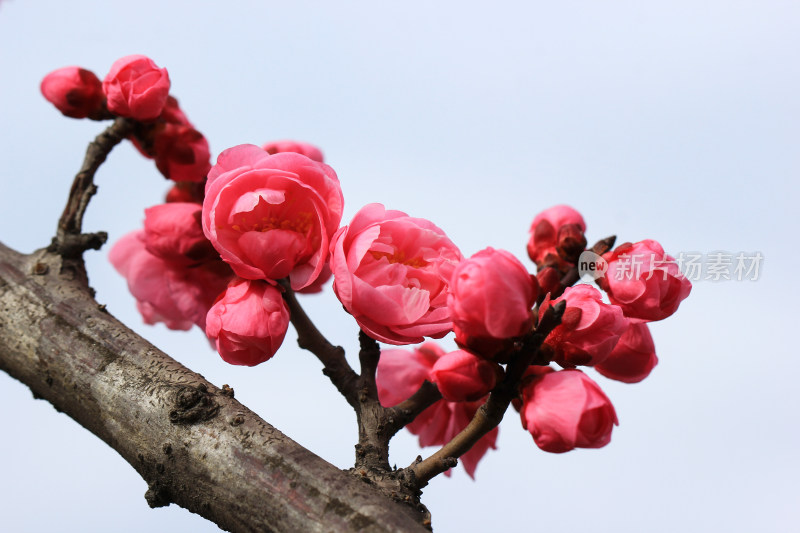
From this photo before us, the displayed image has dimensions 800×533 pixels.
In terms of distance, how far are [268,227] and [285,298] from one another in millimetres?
161

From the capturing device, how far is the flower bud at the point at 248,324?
4.07 feet

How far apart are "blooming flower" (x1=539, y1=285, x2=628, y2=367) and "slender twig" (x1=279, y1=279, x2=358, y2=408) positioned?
441 millimetres

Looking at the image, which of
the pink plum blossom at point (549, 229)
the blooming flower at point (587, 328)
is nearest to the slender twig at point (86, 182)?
the pink plum blossom at point (549, 229)

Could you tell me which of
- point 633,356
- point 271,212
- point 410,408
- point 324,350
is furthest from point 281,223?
point 633,356

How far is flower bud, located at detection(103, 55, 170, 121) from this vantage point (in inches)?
64.9

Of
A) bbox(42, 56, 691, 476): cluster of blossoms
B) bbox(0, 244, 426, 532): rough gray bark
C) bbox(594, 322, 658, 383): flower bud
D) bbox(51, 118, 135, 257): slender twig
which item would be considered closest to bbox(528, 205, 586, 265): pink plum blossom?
bbox(42, 56, 691, 476): cluster of blossoms

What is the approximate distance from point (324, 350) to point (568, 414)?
0.57 meters

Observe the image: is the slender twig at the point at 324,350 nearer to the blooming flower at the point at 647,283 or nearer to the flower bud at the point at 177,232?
the flower bud at the point at 177,232

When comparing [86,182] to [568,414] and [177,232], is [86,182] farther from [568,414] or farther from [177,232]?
[568,414]

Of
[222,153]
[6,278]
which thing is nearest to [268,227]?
[222,153]

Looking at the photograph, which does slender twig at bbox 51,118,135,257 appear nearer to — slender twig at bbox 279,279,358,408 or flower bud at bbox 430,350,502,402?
slender twig at bbox 279,279,358,408

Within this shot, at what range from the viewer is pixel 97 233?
5.72 feet

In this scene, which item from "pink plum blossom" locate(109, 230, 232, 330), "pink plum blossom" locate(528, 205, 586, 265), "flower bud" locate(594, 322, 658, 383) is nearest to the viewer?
"flower bud" locate(594, 322, 658, 383)

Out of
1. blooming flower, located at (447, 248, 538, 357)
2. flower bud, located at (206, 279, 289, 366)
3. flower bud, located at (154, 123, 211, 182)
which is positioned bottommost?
flower bud, located at (206, 279, 289, 366)
